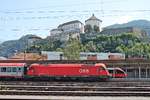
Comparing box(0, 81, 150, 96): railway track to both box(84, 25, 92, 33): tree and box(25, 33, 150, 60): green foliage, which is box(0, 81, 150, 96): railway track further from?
box(84, 25, 92, 33): tree

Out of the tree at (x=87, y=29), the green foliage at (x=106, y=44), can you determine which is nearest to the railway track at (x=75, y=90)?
the green foliage at (x=106, y=44)

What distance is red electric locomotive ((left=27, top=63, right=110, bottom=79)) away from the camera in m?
42.9

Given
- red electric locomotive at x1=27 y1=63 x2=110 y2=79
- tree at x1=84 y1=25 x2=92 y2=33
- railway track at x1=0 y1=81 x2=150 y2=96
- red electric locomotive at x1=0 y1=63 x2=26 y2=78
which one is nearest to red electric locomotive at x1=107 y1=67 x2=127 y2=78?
red electric locomotive at x1=27 y1=63 x2=110 y2=79

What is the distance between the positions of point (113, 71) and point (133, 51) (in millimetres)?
73949

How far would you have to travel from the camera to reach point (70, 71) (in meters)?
43.8

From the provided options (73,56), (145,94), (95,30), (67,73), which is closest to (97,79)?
(67,73)

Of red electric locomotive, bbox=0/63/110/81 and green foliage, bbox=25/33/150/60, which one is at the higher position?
green foliage, bbox=25/33/150/60

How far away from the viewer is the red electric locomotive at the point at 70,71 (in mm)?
42906

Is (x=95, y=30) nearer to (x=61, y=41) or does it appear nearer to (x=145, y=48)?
(x=61, y=41)

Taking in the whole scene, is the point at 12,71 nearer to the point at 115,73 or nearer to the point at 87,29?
the point at 115,73

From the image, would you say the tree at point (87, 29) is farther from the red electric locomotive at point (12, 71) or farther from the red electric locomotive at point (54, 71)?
the red electric locomotive at point (12, 71)

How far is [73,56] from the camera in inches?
3556

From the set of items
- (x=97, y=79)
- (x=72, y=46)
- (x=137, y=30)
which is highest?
(x=137, y=30)

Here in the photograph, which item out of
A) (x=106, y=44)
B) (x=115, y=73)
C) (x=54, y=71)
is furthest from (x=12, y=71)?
(x=106, y=44)
